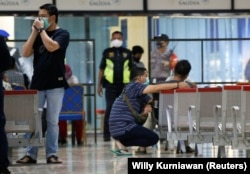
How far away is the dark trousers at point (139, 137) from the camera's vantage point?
15.7m

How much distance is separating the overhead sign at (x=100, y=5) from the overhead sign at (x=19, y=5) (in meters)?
0.44

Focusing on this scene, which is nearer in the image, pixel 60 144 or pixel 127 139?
pixel 127 139

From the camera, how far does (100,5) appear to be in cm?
1931

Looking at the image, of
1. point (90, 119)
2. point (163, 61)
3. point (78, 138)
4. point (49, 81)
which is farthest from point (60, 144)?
point (49, 81)

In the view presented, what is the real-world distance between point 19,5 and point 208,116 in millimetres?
5753

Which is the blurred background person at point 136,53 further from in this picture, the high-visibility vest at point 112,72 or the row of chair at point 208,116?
the row of chair at point 208,116

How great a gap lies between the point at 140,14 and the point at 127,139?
13.8 ft

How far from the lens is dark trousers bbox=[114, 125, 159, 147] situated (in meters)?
15.7

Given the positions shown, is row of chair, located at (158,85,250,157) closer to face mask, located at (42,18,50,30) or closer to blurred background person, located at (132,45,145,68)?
face mask, located at (42,18,50,30)

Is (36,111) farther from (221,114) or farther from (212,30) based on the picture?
(212,30)

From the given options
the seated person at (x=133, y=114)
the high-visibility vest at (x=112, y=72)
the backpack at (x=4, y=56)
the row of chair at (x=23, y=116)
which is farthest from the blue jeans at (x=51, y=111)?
the high-visibility vest at (x=112, y=72)

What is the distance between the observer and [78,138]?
65.3ft

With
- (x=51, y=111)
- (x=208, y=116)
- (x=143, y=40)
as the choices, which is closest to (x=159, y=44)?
(x=143, y=40)

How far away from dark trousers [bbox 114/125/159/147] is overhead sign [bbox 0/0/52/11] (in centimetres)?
431
